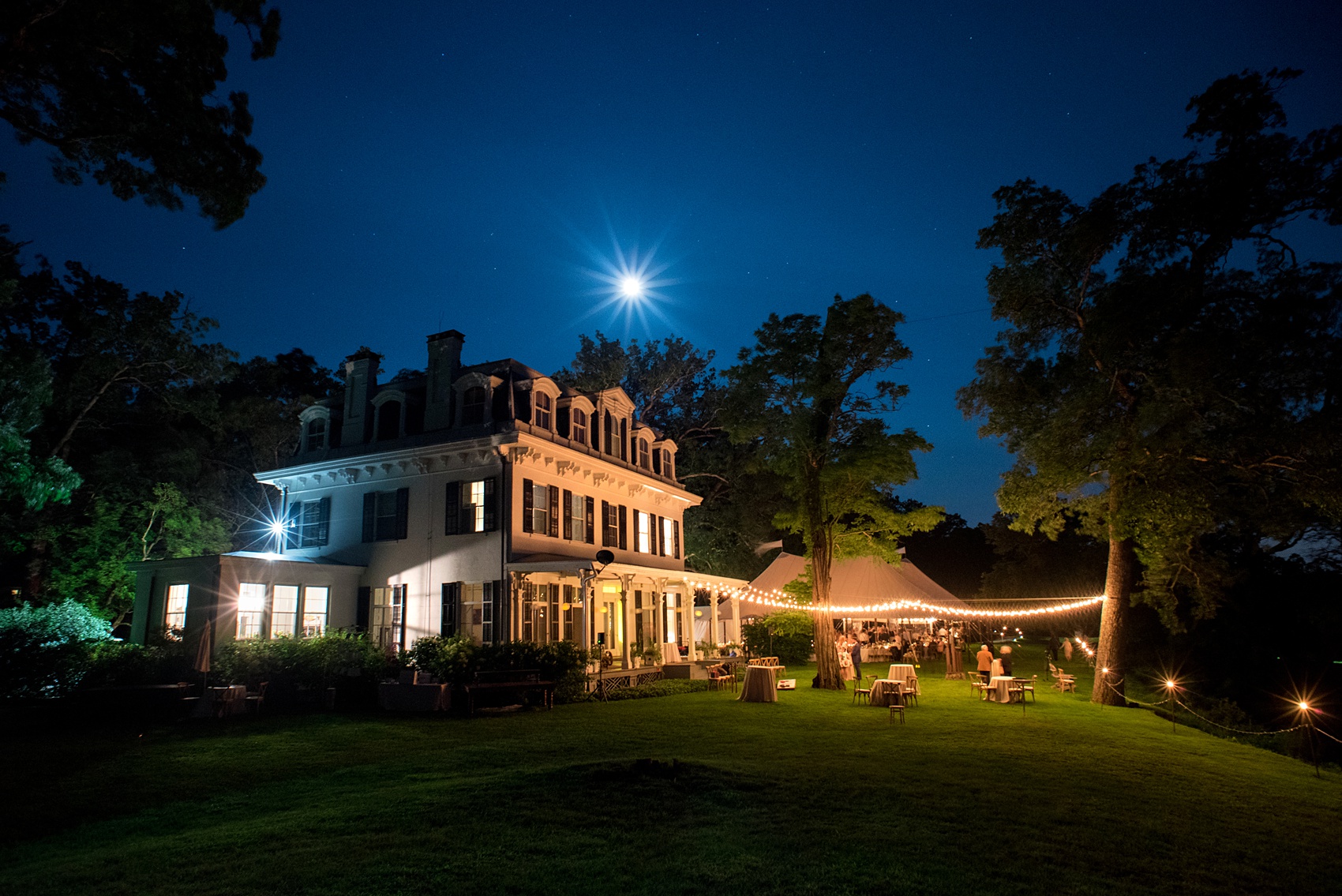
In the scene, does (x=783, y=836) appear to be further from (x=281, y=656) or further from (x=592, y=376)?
(x=592, y=376)

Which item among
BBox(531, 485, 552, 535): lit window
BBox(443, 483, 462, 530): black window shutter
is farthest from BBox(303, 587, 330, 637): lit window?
BBox(531, 485, 552, 535): lit window

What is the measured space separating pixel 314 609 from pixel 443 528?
3564mm

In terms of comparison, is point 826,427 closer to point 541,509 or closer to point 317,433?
point 541,509

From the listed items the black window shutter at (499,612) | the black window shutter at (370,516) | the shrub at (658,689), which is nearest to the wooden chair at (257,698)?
the black window shutter at (499,612)

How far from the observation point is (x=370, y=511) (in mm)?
20562

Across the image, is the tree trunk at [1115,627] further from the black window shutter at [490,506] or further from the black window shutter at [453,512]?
the black window shutter at [453,512]

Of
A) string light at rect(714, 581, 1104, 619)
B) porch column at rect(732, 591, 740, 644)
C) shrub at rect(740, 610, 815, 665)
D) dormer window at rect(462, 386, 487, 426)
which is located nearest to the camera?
dormer window at rect(462, 386, 487, 426)

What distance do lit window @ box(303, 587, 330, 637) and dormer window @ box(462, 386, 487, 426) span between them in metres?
5.34

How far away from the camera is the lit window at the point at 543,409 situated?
66.1ft

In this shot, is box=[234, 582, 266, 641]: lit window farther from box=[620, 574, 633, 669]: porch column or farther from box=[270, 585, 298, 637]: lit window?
box=[620, 574, 633, 669]: porch column

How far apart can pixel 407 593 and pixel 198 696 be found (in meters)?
6.12

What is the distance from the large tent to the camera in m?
27.4

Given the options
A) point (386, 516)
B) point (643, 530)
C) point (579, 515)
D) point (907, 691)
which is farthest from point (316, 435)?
point (907, 691)

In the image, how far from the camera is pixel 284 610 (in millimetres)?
18750
